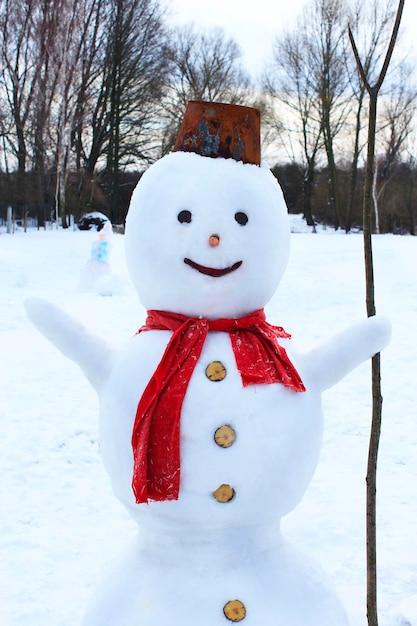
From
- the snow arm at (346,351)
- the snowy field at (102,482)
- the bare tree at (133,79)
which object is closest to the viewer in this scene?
the snow arm at (346,351)

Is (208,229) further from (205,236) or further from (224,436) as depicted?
(224,436)

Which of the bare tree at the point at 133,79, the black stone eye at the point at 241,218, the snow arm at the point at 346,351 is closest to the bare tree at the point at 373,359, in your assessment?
the snow arm at the point at 346,351

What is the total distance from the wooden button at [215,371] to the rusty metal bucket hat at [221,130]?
62 cm

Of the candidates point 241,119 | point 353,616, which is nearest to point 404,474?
point 353,616

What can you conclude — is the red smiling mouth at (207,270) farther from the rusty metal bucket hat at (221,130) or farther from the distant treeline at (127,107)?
the distant treeline at (127,107)

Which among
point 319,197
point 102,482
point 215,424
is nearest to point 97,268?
point 102,482

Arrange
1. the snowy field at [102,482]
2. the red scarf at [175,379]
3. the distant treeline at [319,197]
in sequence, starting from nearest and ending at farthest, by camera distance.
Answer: the red scarf at [175,379], the snowy field at [102,482], the distant treeline at [319,197]

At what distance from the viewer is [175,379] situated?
1.79 metres

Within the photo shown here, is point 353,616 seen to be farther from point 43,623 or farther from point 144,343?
point 144,343

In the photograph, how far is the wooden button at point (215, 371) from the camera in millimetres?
1786

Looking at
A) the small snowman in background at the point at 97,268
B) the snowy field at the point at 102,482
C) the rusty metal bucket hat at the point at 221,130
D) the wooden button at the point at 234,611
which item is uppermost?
the rusty metal bucket hat at the point at 221,130

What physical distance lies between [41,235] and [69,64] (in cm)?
607

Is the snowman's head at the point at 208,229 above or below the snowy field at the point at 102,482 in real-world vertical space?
above

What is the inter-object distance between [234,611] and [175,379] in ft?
2.12
